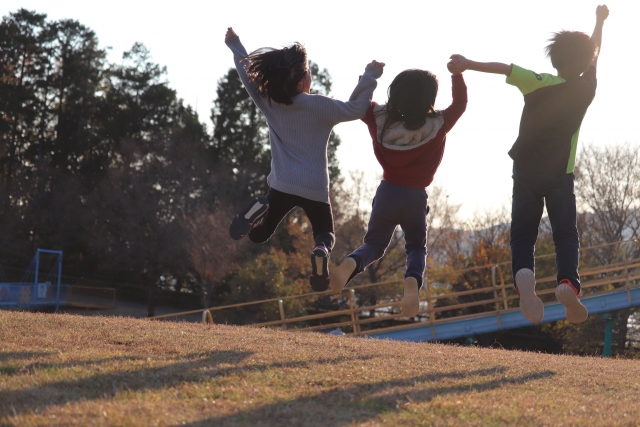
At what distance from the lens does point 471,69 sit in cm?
618

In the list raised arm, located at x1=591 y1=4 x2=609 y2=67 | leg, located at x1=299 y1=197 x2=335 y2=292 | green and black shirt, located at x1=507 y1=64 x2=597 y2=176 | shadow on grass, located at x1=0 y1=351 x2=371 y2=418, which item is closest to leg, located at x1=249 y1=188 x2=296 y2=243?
leg, located at x1=299 y1=197 x2=335 y2=292

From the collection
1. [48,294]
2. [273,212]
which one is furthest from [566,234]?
[48,294]

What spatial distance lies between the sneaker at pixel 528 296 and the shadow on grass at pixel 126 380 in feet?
5.58

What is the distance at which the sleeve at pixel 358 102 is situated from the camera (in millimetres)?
6484

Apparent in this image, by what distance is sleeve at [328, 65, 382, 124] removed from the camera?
21.3 feet

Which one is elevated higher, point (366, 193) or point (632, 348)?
point (366, 193)

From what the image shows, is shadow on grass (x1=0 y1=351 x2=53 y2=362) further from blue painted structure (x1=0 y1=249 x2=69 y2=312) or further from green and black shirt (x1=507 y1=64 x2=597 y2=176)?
blue painted structure (x1=0 y1=249 x2=69 y2=312)

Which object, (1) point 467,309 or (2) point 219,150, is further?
(2) point 219,150

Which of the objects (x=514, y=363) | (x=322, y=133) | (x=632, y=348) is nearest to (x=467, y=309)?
(x=632, y=348)

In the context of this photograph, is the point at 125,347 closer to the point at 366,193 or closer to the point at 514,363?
the point at 514,363

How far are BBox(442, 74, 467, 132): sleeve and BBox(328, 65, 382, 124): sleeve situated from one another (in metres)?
0.66

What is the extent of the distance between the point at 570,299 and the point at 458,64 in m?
2.08

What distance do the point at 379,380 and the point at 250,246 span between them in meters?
33.1

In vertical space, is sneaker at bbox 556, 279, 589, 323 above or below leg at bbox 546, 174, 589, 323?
below
